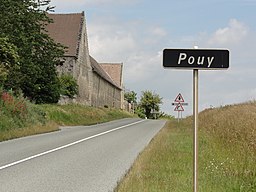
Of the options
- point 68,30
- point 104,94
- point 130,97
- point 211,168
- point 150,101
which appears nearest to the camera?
point 211,168

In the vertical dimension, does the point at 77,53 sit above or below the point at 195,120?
above

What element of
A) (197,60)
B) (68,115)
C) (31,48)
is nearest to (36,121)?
(31,48)

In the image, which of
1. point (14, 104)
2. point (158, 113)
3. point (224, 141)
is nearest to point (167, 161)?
point (224, 141)

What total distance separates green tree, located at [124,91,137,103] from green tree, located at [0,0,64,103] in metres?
67.6

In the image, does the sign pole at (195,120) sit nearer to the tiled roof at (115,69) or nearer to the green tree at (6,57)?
the green tree at (6,57)

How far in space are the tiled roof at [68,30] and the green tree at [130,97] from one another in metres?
50.4

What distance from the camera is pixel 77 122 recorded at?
45031mm

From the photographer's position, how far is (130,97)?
386 ft

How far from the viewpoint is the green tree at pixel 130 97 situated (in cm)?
11616

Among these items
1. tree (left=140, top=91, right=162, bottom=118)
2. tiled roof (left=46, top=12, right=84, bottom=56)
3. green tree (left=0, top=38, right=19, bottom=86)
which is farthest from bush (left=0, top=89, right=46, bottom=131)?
tree (left=140, top=91, right=162, bottom=118)

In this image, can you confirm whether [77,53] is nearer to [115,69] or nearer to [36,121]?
[36,121]

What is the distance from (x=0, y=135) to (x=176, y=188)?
1568cm

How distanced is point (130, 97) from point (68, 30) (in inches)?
2140

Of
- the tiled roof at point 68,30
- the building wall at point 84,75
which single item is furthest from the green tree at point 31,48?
the tiled roof at point 68,30
